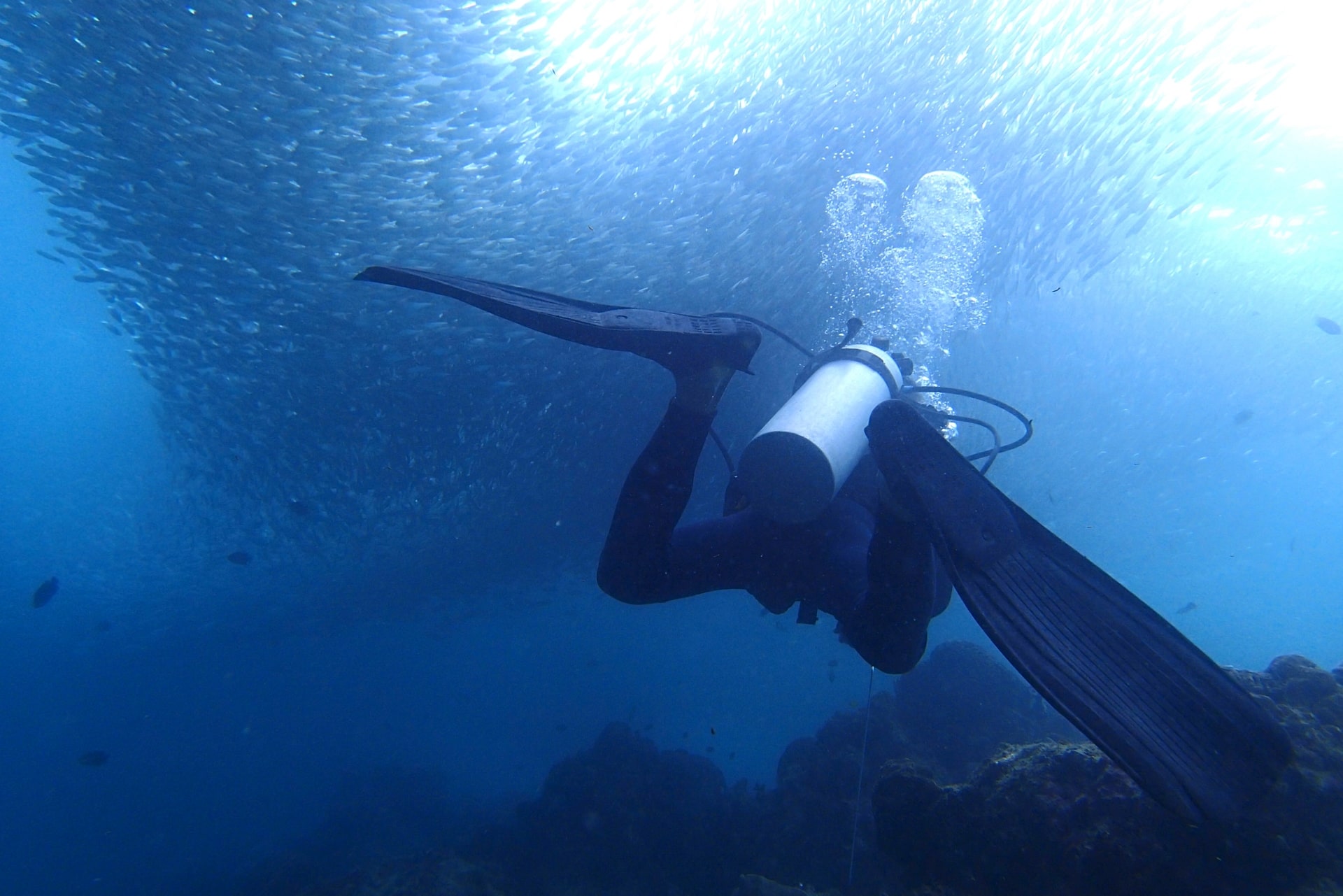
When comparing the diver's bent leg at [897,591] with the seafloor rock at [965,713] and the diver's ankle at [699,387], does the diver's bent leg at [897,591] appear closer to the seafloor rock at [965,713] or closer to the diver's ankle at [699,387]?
the diver's ankle at [699,387]

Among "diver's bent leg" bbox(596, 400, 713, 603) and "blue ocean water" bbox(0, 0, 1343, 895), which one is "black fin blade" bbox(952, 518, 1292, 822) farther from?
"blue ocean water" bbox(0, 0, 1343, 895)

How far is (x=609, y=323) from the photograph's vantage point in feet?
8.72

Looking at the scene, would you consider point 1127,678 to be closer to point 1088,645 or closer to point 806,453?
point 1088,645

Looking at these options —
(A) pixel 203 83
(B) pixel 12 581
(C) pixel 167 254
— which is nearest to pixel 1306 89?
(A) pixel 203 83

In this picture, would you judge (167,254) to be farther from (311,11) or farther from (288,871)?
(288,871)

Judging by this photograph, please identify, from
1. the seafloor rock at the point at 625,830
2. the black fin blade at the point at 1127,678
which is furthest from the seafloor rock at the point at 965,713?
the black fin blade at the point at 1127,678

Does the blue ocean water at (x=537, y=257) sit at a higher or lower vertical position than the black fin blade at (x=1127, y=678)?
higher

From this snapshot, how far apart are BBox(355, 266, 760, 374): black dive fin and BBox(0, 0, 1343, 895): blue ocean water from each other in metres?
6.06

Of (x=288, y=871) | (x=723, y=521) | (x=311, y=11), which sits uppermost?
(x=311, y=11)

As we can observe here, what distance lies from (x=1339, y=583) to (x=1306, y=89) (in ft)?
350

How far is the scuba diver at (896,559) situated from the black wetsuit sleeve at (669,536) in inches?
0.4

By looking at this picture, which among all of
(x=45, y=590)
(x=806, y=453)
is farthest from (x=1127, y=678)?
(x=45, y=590)

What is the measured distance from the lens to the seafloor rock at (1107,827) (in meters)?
3.27

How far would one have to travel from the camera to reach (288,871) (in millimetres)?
17109
